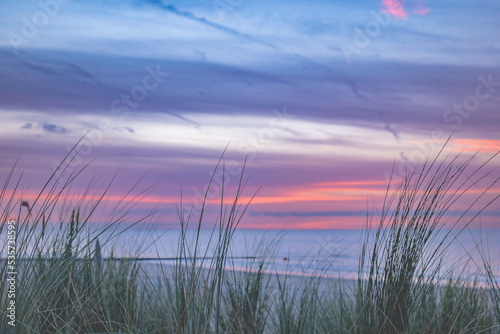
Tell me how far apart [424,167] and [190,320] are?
1.57 meters

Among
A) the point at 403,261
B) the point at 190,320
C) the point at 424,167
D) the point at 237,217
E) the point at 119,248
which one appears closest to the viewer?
the point at 190,320

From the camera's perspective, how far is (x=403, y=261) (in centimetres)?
286

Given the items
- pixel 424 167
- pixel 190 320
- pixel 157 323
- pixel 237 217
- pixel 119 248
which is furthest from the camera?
pixel 119 248

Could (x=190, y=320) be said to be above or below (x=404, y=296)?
below

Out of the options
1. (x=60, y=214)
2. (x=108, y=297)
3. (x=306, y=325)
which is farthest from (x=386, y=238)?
(x=60, y=214)

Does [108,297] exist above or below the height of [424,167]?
below

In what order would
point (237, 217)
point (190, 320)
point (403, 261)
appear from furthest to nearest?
point (403, 261), point (237, 217), point (190, 320)

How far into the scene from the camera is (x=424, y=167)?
3.12 meters

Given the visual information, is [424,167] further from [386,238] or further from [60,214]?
[60,214]

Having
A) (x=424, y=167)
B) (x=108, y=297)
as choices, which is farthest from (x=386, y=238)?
(x=108, y=297)

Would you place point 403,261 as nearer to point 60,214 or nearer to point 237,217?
point 237,217

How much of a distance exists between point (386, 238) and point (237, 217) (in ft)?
2.90

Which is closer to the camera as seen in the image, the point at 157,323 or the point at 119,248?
the point at 157,323

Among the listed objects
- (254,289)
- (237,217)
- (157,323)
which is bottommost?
(157,323)
